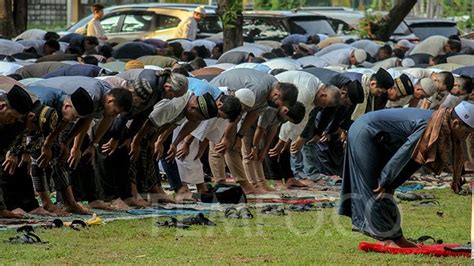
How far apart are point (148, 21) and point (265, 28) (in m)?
2.72

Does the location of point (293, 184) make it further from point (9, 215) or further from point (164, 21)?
point (164, 21)

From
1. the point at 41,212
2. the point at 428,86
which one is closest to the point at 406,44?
the point at 428,86

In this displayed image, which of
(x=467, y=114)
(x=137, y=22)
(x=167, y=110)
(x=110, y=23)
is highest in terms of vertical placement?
(x=467, y=114)

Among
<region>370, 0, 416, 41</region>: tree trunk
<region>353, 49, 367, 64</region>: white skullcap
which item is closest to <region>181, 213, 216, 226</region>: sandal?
<region>353, 49, 367, 64</region>: white skullcap

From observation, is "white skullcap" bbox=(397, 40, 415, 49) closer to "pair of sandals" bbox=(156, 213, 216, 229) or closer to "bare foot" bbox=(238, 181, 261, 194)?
"bare foot" bbox=(238, 181, 261, 194)

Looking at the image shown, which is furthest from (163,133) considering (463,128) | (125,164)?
(463,128)

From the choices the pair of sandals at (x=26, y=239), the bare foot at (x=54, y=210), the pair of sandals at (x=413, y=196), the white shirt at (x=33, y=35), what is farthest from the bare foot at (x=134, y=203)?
the white shirt at (x=33, y=35)

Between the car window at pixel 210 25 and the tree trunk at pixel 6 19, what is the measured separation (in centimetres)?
438

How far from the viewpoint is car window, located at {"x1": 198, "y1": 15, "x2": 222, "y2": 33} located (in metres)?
31.1

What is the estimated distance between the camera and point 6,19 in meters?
28.5

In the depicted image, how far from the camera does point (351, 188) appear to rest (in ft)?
40.7

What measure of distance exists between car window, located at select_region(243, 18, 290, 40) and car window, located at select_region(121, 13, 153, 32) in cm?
211

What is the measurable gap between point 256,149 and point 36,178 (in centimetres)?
394

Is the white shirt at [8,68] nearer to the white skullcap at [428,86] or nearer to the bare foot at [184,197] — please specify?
the bare foot at [184,197]
